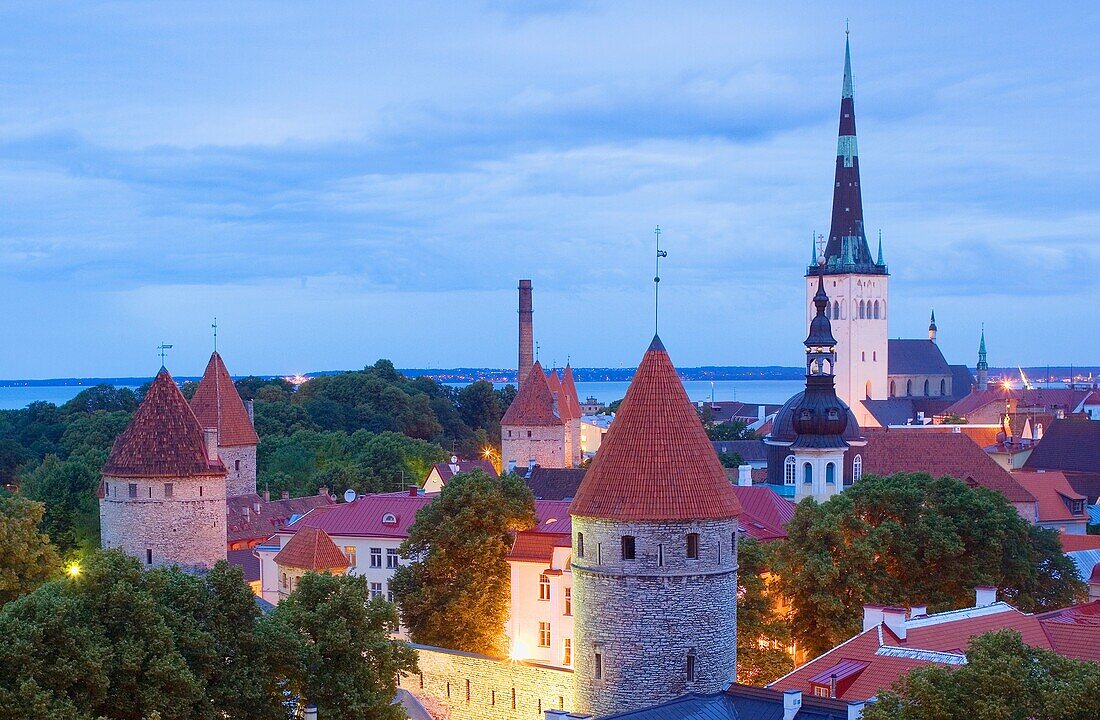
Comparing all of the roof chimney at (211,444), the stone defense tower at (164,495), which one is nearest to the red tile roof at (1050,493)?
the roof chimney at (211,444)

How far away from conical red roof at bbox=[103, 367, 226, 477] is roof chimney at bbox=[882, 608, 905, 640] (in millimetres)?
21208

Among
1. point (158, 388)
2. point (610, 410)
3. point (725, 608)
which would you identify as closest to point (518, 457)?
point (158, 388)

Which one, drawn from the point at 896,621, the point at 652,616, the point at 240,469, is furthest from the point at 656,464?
the point at 240,469

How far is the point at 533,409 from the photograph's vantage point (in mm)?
75312

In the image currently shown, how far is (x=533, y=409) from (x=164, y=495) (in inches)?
1286

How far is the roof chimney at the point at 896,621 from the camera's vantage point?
3050 centimetres

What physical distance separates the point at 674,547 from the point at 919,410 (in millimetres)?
101803

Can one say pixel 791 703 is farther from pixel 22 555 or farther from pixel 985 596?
A: pixel 22 555

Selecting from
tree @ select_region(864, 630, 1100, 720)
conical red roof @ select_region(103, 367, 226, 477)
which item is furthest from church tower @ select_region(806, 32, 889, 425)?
tree @ select_region(864, 630, 1100, 720)

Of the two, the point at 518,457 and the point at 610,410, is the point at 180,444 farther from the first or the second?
the point at 610,410

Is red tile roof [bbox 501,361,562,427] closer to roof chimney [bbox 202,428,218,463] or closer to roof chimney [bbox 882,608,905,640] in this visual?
roof chimney [bbox 202,428,218,463]

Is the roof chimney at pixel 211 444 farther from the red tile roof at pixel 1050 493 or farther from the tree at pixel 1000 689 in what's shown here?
the red tile roof at pixel 1050 493

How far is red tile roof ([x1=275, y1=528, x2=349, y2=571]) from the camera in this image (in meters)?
45.5

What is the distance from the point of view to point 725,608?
29.4 meters
